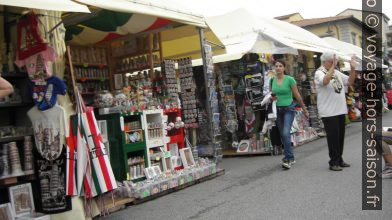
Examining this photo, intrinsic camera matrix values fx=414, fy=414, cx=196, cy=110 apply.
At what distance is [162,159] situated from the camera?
6.42m

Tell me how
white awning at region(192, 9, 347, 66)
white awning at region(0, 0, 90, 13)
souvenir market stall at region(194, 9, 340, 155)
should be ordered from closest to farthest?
1. white awning at region(0, 0, 90, 13)
2. white awning at region(192, 9, 347, 66)
3. souvenir market stall at region(194, 9, 340, 155)

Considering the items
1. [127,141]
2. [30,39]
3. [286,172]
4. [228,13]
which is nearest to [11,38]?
[30,39]

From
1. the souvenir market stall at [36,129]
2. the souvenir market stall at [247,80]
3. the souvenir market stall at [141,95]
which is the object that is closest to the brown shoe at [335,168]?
the souvenir market stall at [141,95]

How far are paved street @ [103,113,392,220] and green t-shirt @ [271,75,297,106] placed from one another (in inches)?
43.3

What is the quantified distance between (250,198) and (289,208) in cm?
72

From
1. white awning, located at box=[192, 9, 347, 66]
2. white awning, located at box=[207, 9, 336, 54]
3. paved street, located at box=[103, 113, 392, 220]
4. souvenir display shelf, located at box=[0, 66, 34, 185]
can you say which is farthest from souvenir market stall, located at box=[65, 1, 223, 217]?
white awning, located at box=[207, 9, 336, 54]

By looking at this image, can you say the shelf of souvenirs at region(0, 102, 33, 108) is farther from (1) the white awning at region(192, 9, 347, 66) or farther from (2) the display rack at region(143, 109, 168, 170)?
(1) the white awning at region(192, 9, 347, 66)

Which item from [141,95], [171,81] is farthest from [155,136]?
[171,81]

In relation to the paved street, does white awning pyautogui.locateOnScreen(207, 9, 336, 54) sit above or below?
above

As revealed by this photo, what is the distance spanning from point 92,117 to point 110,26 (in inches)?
119

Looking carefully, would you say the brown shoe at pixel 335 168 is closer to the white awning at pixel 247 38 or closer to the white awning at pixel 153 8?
the white awning at pixel 153 8

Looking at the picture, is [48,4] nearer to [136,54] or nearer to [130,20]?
[130,20]

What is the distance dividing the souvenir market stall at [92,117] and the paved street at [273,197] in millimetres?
382

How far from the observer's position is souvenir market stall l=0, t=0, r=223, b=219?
165 inches
